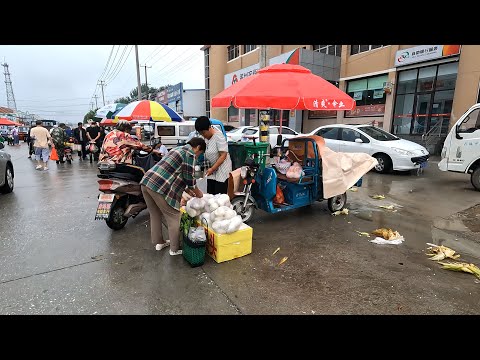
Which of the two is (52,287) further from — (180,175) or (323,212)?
(323,212)

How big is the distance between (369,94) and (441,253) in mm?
14020

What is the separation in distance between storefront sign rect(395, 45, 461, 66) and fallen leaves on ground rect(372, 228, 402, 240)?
11.1m

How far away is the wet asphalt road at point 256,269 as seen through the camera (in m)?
2.83

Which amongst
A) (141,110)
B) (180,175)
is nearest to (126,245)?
(180,175)

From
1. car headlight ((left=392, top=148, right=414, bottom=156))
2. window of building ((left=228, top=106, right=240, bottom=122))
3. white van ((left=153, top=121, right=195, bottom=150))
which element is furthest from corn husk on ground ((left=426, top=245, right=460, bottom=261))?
window of building ((left=228, top=106, right=240, bottom=122))

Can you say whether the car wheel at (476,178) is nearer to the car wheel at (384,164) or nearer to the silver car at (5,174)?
the car wheel at (384,164)

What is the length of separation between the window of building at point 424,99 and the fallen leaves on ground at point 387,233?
36.7ft

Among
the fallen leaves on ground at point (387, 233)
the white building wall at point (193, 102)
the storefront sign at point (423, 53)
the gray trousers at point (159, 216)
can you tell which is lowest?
the fallen leaves on ground at point (387, 233)

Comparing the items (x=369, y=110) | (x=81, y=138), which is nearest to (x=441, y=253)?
(x=369, y=110)

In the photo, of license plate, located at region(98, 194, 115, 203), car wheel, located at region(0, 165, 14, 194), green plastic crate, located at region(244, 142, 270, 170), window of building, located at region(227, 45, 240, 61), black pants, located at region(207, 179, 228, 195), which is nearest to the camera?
license plate, located at region(98, 194, 115, 203)

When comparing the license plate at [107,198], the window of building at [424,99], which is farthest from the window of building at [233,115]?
the license plate at [107,198]

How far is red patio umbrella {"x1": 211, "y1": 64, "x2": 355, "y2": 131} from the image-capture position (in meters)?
4.76

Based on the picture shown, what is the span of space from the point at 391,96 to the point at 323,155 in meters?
11.7

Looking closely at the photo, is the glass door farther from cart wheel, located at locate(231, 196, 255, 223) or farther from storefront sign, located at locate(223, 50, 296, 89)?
cart wheel, located at locate(231, 196, 255, 223)
